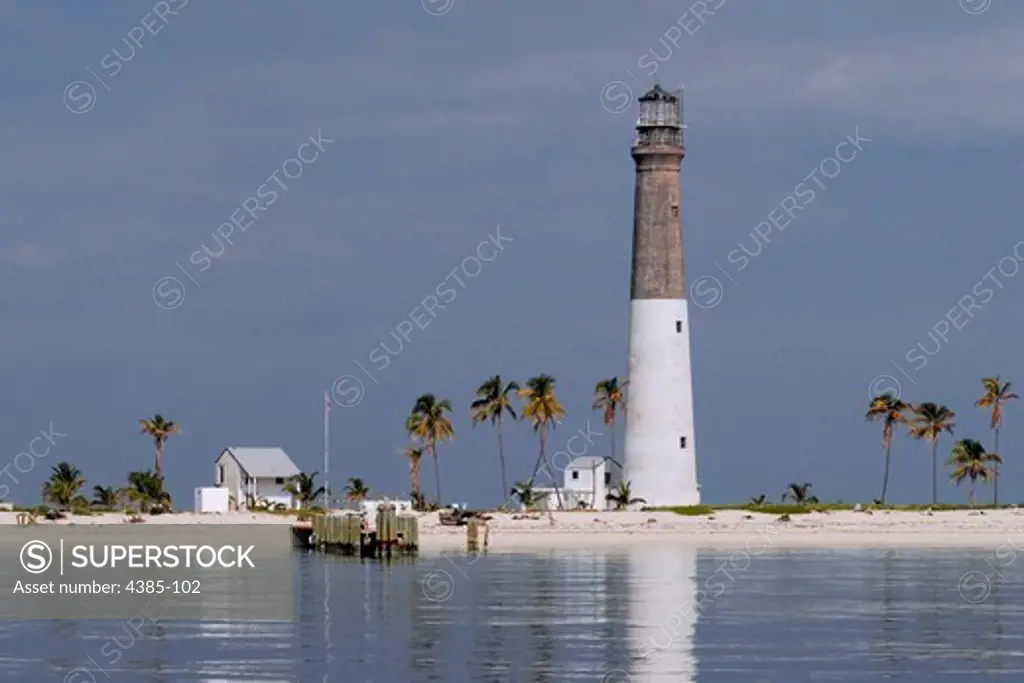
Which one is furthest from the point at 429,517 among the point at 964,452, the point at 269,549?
the point at 964,452

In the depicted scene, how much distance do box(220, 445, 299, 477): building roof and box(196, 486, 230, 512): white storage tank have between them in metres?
7.48

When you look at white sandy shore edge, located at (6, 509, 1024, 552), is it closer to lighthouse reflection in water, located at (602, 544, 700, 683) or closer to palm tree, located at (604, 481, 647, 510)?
palm tree, located at (604, 481, 647, 510)

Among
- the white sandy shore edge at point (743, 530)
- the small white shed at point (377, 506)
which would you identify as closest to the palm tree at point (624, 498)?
the white sandy shore edge at point (743, 530)

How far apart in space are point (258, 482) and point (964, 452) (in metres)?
33.8

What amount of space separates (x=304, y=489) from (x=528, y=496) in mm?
15032

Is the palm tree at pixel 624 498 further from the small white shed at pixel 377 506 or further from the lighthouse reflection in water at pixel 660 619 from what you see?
the small white shed at pixel 377 506

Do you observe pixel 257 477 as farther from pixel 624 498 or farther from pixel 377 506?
pixel 624 498

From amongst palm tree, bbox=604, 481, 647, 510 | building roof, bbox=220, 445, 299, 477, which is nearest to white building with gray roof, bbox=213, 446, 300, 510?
building roof, bbox=220, 445, 299, 477

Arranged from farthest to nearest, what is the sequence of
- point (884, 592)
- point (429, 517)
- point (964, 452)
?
point (964, 452)
point (429, 517)
point (884, 592)

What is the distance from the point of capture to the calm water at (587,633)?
37.1 m

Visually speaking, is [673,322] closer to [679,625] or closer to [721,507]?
[721,507]

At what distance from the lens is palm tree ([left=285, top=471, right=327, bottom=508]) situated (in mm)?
103562

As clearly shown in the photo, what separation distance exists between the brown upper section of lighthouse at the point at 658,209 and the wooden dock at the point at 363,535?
12635 millimetres

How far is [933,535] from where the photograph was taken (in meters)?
→ 84.6
